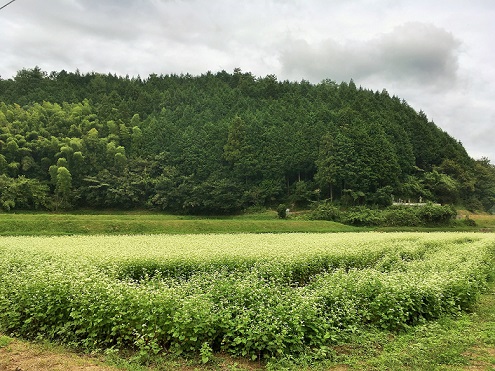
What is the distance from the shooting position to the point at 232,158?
61.1 meters

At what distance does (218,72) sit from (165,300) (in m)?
113

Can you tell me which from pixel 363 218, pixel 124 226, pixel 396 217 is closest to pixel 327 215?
pixel 363 218

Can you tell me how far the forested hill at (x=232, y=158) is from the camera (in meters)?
54.2

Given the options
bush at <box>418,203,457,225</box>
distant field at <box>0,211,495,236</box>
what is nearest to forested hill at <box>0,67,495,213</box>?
bush at <box>418,203,457,225</box>

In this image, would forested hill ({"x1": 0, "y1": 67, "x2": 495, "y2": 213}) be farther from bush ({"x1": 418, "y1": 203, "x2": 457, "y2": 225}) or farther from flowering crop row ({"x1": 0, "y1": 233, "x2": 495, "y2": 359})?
flowering crop row ({"x1": 0, "y1": 233, "x2": 495, "y2": 359})

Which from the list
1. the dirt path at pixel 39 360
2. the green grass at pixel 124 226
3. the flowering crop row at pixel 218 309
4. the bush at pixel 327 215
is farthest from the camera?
the bush at pixel 327 215

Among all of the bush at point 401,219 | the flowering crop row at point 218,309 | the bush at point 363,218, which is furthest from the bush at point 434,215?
the flowering crop row at point 218,309

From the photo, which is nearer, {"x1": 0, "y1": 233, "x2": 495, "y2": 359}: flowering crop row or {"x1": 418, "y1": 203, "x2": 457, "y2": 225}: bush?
{"x1": 0, "y1": 233, "x2": 495, "y2": 359}: flowering crop row

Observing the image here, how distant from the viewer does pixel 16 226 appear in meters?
28.5

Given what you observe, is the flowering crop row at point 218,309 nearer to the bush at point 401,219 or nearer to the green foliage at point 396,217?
the bush at point 401,219

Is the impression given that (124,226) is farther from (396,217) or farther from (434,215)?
(434,215)

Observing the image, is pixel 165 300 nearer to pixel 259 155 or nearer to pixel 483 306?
pixel 483 306

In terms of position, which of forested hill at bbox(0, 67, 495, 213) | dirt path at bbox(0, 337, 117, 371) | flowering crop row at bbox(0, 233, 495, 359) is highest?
forested hill at bbox(0, 67, 495, 213)

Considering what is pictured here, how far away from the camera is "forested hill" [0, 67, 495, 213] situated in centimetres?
5419
